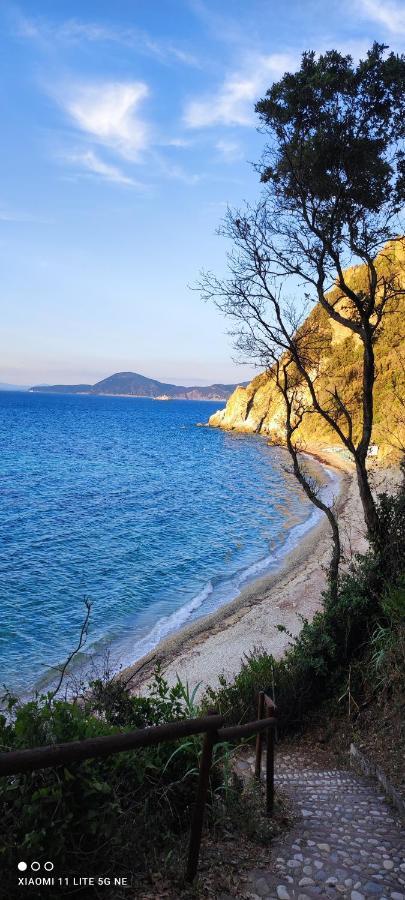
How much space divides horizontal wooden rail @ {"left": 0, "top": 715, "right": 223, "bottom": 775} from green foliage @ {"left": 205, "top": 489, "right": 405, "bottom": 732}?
5304mm

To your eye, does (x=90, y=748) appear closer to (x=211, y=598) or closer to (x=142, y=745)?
(x=142, y=745)

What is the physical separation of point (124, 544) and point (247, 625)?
10926 mm

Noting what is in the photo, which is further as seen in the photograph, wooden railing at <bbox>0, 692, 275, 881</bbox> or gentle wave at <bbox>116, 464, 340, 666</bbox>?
gentle wave at <bbox>116, 464, 340, 666</bbox>

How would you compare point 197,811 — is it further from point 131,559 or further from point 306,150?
point 131,559

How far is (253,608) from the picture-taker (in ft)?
68.1

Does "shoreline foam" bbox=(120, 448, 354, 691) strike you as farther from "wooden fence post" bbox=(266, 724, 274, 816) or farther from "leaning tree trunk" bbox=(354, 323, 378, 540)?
Result: "wooden fence post" bbox=(266, 724, 274, 816)

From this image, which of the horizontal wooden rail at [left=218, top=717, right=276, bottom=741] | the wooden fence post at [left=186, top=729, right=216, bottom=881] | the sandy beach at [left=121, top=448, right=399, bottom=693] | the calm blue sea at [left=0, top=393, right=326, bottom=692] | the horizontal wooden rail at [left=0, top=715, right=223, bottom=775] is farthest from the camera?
the calm blue sea at [left=0, top=393, right=326, bottom=692]

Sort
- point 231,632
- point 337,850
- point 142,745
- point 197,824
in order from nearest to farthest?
point 142,745 → point 197,824 → point 337,850 → point 231,632

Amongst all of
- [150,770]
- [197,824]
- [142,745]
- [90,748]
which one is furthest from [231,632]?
[90,748]

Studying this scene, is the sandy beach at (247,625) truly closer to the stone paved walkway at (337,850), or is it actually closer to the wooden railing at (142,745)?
the stone paved walkway at (337,850)

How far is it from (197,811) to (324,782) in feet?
10.9

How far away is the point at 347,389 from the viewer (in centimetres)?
6431

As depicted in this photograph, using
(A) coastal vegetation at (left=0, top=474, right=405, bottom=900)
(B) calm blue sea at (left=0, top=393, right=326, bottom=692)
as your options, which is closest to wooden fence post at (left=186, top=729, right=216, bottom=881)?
(A) coastal vegetation at (left=0, top=474, right=405, bottom=900)

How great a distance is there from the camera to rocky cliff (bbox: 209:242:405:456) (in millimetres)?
46500
